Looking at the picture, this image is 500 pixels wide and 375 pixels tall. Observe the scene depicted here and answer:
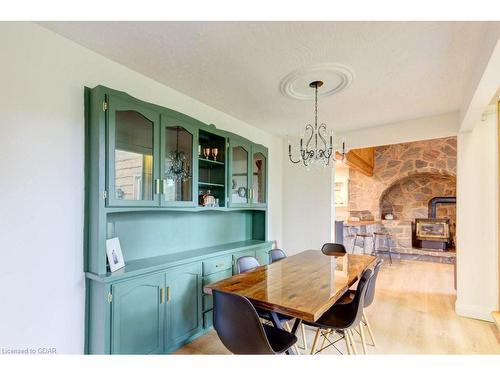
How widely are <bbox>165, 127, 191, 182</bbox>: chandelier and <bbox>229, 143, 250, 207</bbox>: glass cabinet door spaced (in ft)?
2.07

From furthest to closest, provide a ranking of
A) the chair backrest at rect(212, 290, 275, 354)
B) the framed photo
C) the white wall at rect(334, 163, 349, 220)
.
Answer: the white wall at rect(334, 163, 349, 220)
the framed photo
the chair backrest at rect(212, 290, 275, 354)

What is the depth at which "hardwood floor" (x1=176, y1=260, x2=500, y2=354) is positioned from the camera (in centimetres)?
236

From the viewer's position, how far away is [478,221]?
307cm

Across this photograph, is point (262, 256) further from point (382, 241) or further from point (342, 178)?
point (342, 178)

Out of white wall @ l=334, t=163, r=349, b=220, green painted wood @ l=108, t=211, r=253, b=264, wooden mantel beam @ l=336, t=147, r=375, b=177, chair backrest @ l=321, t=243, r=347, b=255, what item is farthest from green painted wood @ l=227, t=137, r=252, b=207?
white wall @ l=334, t=163, r=349, b=220

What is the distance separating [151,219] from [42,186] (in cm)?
91

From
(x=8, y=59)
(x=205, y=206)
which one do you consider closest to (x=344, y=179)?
(x=205, y=206)

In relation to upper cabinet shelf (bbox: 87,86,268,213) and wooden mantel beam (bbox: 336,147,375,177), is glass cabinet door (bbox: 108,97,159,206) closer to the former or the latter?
upper cabinet shelf (bbox: 87,86,268,213)

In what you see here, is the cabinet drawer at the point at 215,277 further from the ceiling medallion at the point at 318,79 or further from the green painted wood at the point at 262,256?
the ceiling medallion at the point at 318,79

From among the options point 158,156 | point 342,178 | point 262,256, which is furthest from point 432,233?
point 158,156

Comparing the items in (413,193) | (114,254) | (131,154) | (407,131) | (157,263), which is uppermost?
(407,131)

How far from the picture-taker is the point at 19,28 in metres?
1.65

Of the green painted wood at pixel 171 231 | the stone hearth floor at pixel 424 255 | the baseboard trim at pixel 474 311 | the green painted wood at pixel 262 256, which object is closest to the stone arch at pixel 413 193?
the stone hearth floor at pixel 424 255

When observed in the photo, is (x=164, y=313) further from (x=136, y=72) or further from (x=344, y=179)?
(x=344, y=179)
